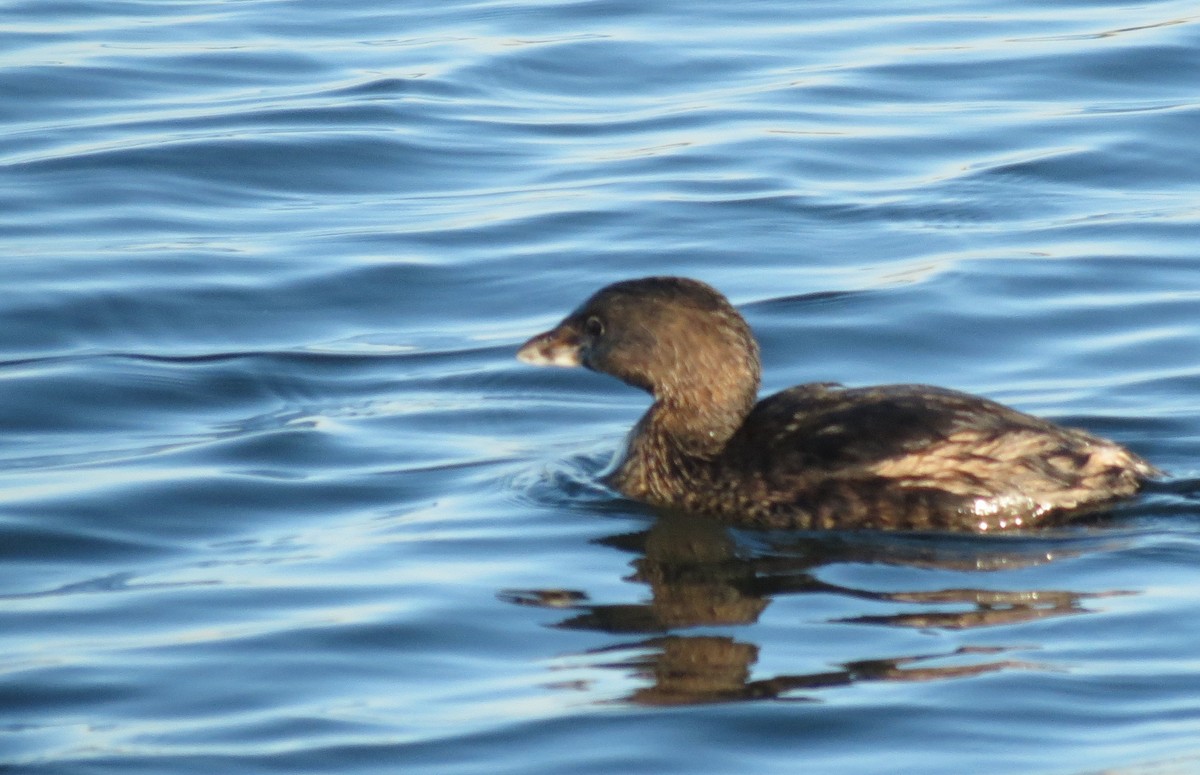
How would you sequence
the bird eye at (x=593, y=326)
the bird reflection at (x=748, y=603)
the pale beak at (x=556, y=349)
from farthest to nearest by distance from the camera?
the pale beak at (x=556, y=349) < the bird eye at (x=593, y=326) < the bird reflection at (x=748, y=603)

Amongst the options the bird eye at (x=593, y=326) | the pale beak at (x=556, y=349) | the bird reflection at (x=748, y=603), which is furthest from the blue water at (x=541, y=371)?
the bird eye at (x=593, y=326)

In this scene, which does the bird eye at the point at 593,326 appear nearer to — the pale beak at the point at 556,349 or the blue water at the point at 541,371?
the pale beak at the point at 556,349

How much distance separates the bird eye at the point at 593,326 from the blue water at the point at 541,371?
1.65 feet

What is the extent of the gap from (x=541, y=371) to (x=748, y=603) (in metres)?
3.23

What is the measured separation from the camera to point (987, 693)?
625 centimetres

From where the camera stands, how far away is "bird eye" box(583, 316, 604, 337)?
883cm

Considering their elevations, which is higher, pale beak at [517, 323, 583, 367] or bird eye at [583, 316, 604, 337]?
bird eye at [583, 316, 604, 337]

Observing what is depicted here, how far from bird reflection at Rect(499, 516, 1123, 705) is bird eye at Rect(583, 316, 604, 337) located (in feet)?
2.67

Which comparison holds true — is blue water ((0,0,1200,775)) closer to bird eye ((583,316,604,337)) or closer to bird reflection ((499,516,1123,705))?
bird reflection ((499,516,1123,705))

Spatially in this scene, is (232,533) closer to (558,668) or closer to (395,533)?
(395,533)

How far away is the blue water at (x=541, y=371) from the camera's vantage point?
6.27m

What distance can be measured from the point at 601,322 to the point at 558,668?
8.16 feet

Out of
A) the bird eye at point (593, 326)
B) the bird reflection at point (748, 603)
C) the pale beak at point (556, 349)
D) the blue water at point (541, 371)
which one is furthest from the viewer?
the pale beak at point (556, 349)

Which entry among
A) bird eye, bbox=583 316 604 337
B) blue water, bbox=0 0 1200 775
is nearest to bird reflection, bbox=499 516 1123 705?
blue water, bbox=0 0 1200 775
